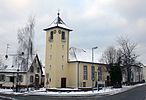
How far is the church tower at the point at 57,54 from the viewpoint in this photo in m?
62.3

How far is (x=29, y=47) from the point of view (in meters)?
53.3

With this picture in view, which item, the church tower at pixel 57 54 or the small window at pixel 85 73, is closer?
the church tower at pixel 57 54

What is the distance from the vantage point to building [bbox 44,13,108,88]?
62.5 meters

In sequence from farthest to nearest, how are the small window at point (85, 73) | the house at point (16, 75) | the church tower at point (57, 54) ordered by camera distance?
the house at point (16, 75)
the small window at point (85, 73)
the church tower at point (57, 54)

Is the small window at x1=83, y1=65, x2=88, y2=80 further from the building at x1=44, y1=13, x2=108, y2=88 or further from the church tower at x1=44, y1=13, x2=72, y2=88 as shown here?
the church tower at x1=44, y1=13, x2=72, y2=88

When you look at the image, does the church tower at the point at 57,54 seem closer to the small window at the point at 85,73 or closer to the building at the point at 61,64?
the building at the point at 61,64

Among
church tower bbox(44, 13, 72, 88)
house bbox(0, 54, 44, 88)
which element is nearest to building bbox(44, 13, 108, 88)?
church tower bbox(44, 13, 72, 88)

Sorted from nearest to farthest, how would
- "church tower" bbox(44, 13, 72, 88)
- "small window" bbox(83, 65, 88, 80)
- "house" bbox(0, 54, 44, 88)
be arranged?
"church tower" bbox(44, 13, 72, 88) < "small window" bbox(83, 65, 88, 80) < "house" bbox(0, 54, 44, 88)

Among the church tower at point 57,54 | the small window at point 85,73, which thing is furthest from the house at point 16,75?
the small window at point 85,73

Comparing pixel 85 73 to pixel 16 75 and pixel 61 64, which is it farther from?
pixel 16 75

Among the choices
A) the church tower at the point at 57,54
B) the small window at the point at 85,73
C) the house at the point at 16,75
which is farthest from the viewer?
the house at the point at 16,75

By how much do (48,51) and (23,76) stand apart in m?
9.66

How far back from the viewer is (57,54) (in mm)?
62781

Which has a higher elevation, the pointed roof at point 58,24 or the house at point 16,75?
the pointed roof at point 58,24
